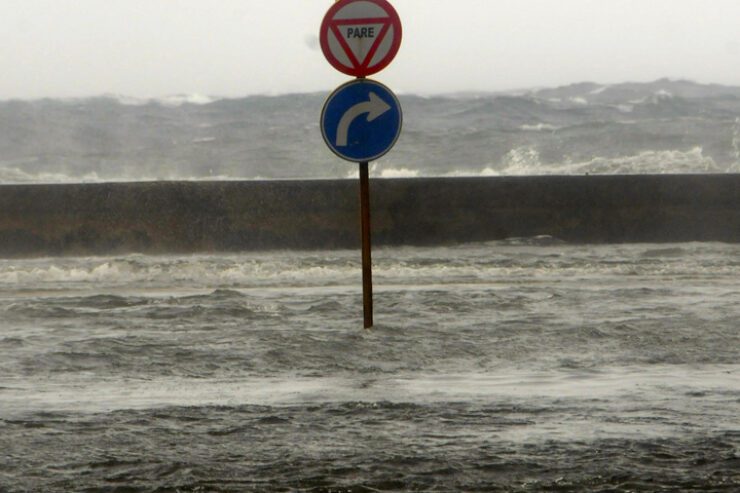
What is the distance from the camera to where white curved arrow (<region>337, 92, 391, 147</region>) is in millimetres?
10680

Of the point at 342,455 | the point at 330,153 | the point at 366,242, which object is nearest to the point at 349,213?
the point at 366,242

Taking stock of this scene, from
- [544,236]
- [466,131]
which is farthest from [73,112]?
[544,236]

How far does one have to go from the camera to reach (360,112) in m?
10.7

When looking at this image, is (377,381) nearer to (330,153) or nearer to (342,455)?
(342,455)

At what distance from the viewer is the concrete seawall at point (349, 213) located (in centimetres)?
1845

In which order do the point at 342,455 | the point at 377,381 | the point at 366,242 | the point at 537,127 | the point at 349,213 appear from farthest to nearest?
the point at 537,127 → the point at 349,213 → the point at 366,242 → the point at 377,381 → the point at 342,455

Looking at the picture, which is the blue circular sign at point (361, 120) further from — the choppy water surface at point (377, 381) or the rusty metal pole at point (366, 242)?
the choppy water surface at point (377, 381)

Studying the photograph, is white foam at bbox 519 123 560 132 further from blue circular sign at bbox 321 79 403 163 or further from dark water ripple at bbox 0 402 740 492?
dark water ripple at bbox 0 402 740 492

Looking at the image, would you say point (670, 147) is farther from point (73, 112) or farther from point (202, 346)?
point (202, 346)

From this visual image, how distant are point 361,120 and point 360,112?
0.18 ft

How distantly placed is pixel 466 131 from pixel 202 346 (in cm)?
2536

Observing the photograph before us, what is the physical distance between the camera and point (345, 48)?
10625 millimetres

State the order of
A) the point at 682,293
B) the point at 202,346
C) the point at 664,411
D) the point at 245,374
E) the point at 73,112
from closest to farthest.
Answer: the point at 664,411
the point at 245,374
the point at 202,346
the point at 682,293
the point at 73,112

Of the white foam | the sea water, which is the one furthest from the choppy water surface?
the white foam
